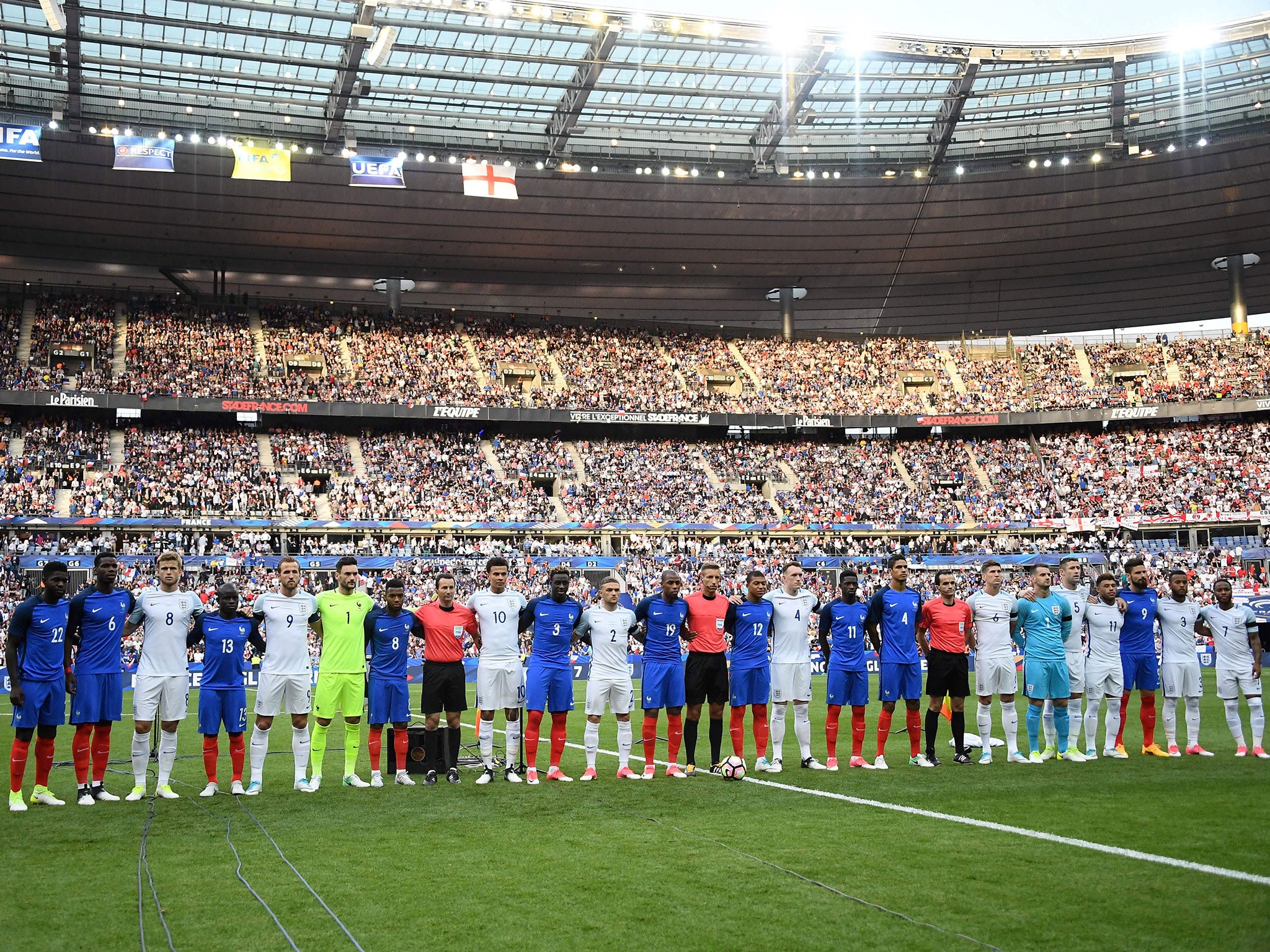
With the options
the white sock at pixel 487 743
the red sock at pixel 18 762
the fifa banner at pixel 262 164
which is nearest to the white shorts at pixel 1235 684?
the white sock at pixel 487 743

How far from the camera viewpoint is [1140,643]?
43.6 feet

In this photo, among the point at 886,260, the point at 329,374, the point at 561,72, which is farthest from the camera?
the point at 886,260

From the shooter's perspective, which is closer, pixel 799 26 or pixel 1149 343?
pixel 799 26

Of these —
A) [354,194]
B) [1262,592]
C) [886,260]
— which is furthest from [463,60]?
[1262,592]

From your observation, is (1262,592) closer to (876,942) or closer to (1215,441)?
(1215,441)

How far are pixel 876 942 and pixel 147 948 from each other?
3878 millimetres

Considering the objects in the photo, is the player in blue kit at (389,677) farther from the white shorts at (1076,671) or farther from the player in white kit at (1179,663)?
the player in white kit at (1179,663)

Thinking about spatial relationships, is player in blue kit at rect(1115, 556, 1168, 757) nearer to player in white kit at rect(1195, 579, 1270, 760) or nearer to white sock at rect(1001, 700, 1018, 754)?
player in white kit at rect(1195, 579, 1270, 760)

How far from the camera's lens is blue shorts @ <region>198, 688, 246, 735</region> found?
11.1 meters

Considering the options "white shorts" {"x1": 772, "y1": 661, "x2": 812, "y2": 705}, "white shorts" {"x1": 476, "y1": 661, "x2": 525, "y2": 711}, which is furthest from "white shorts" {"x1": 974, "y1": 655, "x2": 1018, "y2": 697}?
"white shorts" {"x1": 476, "y1": 661, "x2": 525, "y2": 711}

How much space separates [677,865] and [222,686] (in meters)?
5.68

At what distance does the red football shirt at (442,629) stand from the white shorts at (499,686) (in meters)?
0.37

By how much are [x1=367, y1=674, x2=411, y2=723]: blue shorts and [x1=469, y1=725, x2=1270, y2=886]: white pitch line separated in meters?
3.77

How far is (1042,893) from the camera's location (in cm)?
663
